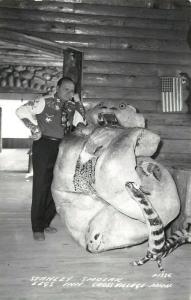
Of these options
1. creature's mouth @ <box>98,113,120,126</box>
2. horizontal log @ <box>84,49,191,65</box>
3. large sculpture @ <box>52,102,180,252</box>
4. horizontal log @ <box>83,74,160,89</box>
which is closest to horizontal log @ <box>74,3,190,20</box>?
horizontal log @ <box>84,49,191,65</box>

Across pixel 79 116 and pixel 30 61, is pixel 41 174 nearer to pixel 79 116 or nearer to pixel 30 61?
pixel 79 116

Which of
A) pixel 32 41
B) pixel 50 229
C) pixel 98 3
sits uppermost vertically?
pixel 98 3

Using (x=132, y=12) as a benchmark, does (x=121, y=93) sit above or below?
below

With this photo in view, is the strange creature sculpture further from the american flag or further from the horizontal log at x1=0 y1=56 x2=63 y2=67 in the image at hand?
the horizontal log at x1=0 y1=56 x2=63 y2=67

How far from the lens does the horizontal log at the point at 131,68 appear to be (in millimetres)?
6020

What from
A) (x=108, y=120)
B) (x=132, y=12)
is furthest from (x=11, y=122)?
(x=108, y=120)

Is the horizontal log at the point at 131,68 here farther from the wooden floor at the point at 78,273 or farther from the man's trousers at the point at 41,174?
the wooden floor at the point at 78,273

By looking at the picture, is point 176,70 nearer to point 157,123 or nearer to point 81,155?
point 157,123

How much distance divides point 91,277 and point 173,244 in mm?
961

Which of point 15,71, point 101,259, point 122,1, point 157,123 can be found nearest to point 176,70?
point 157,123

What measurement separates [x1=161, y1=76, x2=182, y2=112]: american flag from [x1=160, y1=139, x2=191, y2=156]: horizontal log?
563 millimetres

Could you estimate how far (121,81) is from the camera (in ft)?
20.0

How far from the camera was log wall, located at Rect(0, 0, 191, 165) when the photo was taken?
586 cm

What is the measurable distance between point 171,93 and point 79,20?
2.03 m
